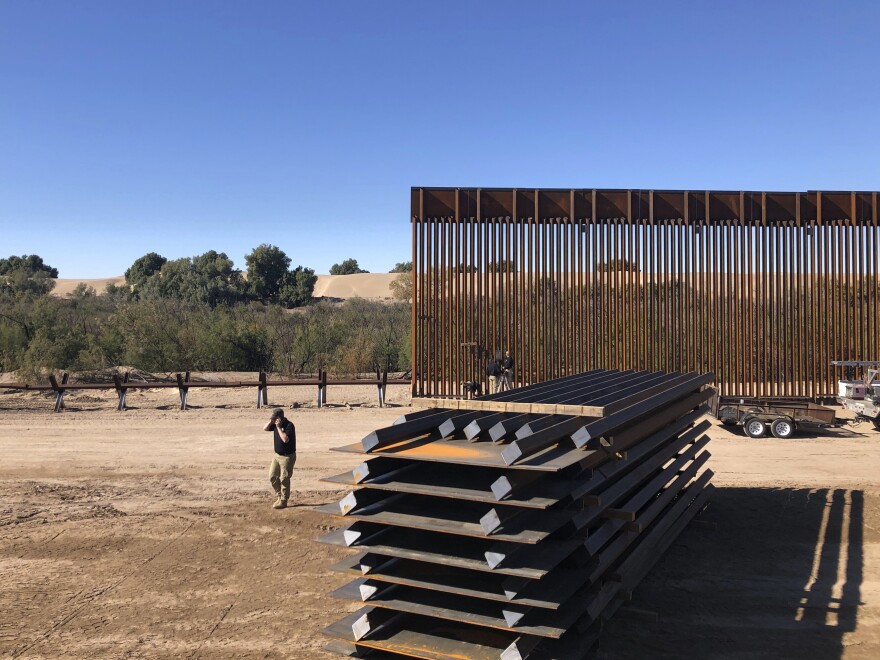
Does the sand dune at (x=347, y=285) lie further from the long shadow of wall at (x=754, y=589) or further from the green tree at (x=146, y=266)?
the long shadow of wall at (x=754, y=589)

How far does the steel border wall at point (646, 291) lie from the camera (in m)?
17.8

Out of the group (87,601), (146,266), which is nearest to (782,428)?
(87,601)

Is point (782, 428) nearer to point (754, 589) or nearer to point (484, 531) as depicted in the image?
point (754, 589)

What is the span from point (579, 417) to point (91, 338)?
1057 inches

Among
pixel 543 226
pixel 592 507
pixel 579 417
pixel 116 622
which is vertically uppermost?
pixel 543 226

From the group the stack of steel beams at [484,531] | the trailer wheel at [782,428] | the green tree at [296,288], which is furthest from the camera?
the green tree at [296,288]

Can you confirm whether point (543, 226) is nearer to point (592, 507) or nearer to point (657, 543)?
point (657, 543)

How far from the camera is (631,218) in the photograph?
17766 mm

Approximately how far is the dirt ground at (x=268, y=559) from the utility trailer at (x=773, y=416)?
0.84 meters

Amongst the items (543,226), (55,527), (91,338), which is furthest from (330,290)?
(55,527)

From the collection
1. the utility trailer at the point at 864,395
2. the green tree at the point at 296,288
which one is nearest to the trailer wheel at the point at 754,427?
the utility trailer at the point at 864,395

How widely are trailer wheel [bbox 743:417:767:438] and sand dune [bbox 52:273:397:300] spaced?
61606 millimetres

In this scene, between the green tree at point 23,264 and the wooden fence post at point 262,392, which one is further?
the green tree at point 23,264

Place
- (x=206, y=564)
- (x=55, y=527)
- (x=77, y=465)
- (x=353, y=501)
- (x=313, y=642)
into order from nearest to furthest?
(x=353, y=501), (x=313, y=642), (x=206, y=564), (x=55, y=527), (x=77, y=465)
